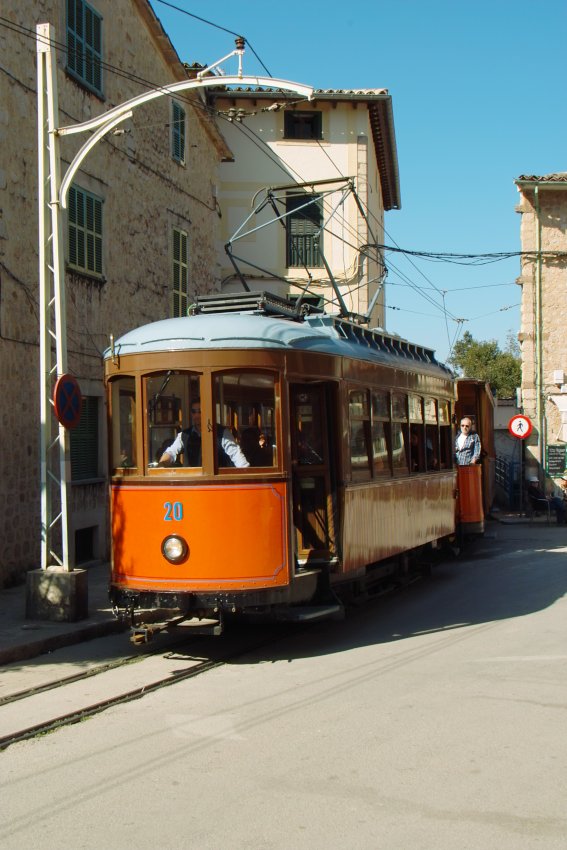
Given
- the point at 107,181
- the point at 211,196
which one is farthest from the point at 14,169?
the point at 211,196

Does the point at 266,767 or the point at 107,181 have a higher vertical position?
the point at 107,181

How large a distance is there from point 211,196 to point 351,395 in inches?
505

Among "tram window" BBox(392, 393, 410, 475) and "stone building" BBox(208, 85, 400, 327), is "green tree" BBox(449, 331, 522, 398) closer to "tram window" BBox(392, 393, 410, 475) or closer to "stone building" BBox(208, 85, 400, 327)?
"stone building" BBox(208, 85, 400, 327)

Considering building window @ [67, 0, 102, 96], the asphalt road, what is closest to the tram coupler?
the asphalt road

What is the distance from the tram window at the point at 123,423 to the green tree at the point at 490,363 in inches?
2351

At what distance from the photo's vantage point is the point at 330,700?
22.3 ft

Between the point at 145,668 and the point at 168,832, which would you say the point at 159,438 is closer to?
the point at 145,668

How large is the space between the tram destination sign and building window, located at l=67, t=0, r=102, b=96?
1638cm

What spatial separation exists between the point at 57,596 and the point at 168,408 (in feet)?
8.81

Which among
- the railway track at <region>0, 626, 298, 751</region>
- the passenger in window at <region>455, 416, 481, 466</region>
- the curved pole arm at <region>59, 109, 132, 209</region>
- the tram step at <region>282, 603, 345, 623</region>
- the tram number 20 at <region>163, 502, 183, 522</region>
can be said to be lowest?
the railway track at <region>0, 626, 298, 751</region>

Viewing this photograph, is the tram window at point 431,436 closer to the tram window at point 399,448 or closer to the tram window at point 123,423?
the tram window at point 399,448

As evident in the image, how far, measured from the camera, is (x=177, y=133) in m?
19.2

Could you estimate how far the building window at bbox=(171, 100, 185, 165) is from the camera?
18891 mm

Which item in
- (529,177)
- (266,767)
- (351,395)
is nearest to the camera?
(266,767)
